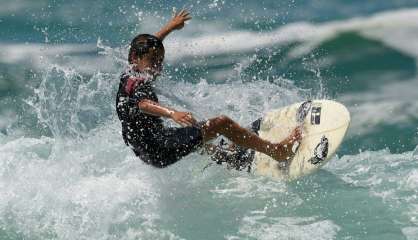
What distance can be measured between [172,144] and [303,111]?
2053mm

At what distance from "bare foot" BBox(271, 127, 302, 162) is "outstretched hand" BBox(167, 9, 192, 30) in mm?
1804

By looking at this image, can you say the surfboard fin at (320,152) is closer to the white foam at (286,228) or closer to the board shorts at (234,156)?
the board shorts at (234,156)

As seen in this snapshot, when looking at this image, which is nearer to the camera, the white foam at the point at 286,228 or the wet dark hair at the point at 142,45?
the white foam at the point at 286,228

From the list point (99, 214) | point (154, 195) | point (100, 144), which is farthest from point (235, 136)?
point (100, 144)

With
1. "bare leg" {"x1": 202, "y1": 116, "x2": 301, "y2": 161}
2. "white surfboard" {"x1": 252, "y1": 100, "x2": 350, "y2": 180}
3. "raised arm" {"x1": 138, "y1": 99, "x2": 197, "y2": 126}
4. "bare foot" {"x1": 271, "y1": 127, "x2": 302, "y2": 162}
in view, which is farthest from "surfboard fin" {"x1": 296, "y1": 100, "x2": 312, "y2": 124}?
"raised arm" {"x1": 138, "y1": 99, "x2": 197, "y2": 126}

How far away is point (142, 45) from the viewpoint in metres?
6.19

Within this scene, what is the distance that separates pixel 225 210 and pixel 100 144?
2830mm

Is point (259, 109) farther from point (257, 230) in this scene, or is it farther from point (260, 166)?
point (257, 230)

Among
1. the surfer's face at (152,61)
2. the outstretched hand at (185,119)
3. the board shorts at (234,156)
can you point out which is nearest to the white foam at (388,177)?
the board shorts at (234,156)

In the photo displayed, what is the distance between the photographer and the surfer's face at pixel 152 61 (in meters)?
6.18

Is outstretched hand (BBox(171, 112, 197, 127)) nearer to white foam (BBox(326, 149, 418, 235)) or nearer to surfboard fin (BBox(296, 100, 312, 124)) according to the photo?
white foam (BBox(326, 149, 418, 235))

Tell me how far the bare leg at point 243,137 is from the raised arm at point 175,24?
1050 mm

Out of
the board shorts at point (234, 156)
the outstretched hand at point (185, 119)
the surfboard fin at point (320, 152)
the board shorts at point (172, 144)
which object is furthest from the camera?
the board shorts at point (234, 156)

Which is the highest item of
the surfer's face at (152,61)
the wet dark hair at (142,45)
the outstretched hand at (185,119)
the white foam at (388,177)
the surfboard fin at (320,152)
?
the wet dark hair at (142,45)
